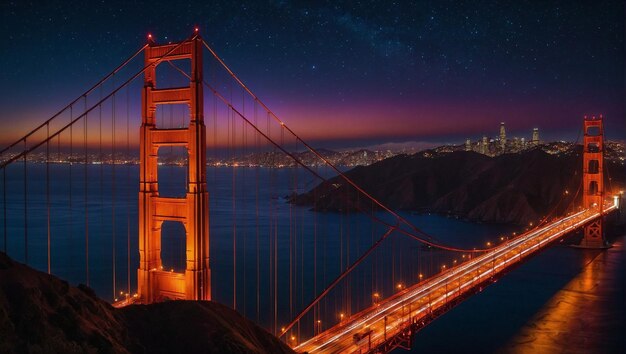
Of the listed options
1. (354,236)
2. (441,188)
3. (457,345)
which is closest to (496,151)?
(441,188)

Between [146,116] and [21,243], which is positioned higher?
[146,116]

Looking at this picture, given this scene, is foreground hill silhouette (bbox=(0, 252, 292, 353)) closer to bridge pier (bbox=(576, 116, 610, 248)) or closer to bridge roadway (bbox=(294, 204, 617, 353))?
bridge roadway (bbox=(294, 204, 617, 353))

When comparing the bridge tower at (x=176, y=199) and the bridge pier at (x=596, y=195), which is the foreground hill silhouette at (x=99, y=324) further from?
the bridge pier at (x=596, y=195)

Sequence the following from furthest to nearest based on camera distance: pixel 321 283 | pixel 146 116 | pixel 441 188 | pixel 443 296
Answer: pixel 441 188 < pixel 321 283 < pixel 443 296 < pixel 146 116

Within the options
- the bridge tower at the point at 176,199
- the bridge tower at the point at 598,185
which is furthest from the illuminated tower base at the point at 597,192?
the bridge tower at the point at 176,199

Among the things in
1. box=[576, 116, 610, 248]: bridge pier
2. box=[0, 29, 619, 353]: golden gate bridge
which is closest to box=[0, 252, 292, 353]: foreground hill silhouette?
box=[0, 29, 619, 353]: golden gate bridge

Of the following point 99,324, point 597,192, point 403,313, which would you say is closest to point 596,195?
point 597,192

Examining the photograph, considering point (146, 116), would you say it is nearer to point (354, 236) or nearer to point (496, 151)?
point (354, 236)
